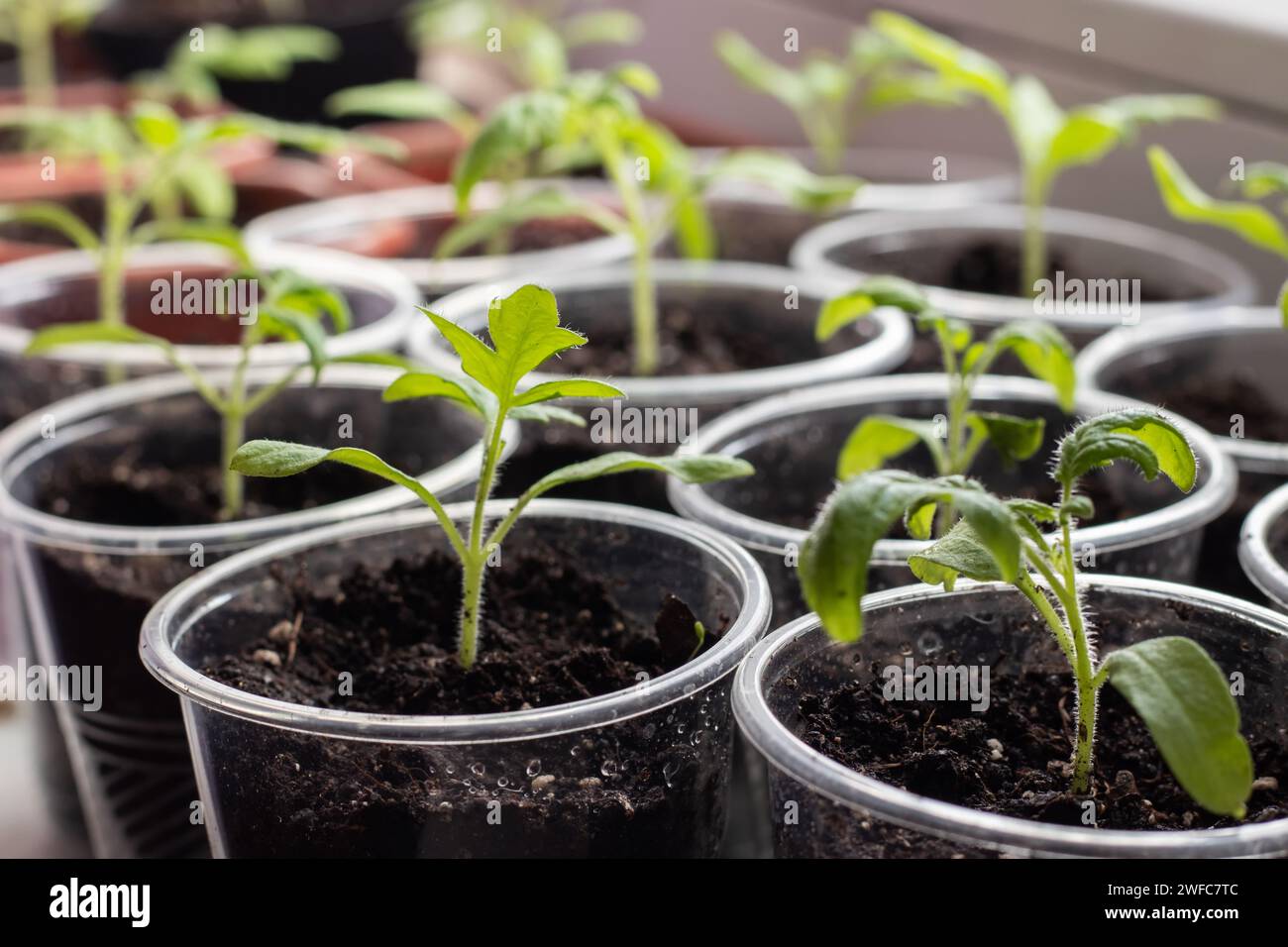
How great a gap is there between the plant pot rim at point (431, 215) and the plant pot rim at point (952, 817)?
84cm

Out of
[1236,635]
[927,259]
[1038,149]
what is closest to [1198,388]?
[1038,149]

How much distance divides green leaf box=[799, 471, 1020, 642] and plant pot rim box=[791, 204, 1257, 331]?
0.66 metres

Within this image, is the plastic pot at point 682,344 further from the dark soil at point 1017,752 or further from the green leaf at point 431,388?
the dark soil at point 1017,752

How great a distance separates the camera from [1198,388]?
1238mm

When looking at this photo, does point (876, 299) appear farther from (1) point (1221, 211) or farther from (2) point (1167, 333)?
(2) point (1167, 333)

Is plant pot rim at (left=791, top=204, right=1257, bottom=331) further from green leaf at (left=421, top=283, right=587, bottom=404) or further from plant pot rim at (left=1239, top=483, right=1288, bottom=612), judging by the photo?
green leaf at (left=421, top=283, right=587, bottom=404)

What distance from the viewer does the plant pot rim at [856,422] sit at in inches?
34.1

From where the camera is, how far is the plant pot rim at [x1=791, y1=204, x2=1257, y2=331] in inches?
50.6

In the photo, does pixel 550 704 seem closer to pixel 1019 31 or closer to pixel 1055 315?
pixel 1055 315

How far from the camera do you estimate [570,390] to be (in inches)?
31.0

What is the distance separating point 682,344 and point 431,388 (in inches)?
24.0

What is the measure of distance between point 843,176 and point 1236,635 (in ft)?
3.87

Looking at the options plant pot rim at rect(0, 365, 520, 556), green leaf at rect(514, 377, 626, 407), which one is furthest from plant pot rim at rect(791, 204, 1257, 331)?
green leaf at rect(514, 377, 626, 407)

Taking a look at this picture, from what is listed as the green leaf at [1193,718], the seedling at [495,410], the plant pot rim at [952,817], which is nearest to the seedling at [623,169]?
the seedling at [495,410]
